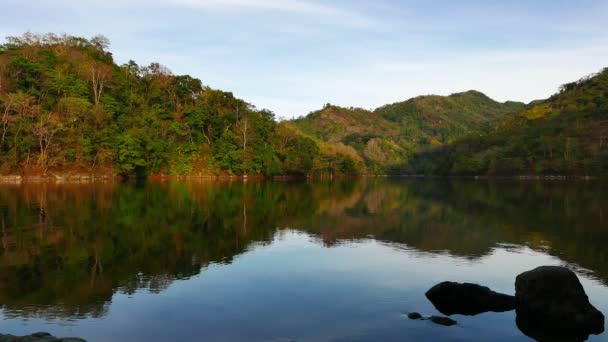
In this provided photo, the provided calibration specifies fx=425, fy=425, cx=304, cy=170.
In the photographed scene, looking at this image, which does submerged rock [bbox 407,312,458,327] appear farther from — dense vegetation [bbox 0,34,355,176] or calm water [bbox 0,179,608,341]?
dense vegetation [bbox 0,34,355,176]

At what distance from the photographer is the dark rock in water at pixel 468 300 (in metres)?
11.0

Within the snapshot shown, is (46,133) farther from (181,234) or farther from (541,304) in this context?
(541,304)

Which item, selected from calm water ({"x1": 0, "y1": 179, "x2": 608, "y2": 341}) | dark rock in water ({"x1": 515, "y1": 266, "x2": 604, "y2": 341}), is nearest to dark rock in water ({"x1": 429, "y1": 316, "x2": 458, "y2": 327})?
calm water ({"x1": 0, "y1": 179, "x2": 608, "y2": 341})

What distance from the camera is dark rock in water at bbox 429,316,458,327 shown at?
9.91 metres

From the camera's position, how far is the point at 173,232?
21.3m

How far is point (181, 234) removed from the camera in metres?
20.9

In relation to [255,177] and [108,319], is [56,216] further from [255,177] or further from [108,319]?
[255,177]

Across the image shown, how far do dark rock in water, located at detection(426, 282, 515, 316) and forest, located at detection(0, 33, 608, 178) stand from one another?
67989 mm

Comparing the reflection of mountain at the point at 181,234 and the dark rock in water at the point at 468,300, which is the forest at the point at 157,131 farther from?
the dark rock in water at the point at 468,300

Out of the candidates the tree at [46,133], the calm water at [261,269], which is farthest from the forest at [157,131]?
the calm water at [261,269]

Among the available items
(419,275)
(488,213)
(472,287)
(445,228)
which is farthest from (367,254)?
(488,213)

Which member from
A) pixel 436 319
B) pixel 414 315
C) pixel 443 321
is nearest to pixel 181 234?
pixel 414 315

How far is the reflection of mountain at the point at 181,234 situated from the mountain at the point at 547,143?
9821 cm

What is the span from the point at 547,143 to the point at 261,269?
137805mm
